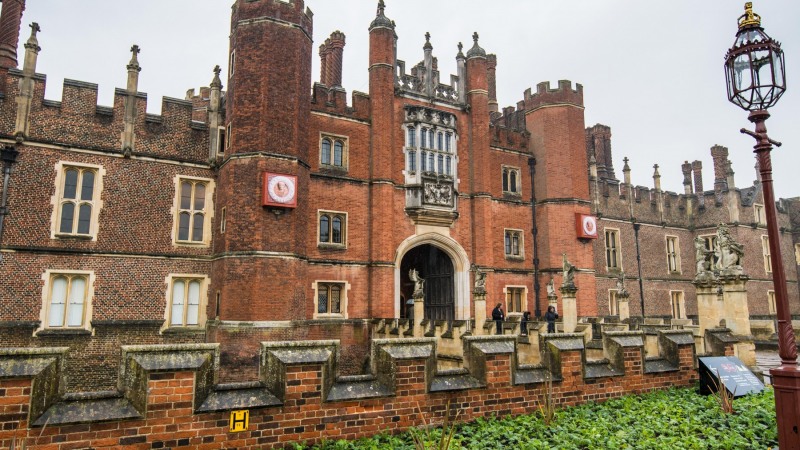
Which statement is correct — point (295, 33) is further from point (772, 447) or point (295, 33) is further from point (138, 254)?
point (772, 447)

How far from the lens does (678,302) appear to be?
3108cm

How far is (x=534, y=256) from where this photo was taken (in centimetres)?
2477

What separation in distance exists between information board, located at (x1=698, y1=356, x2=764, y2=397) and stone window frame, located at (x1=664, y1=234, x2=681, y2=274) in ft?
79.9

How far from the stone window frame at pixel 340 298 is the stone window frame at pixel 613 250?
16.0 meters

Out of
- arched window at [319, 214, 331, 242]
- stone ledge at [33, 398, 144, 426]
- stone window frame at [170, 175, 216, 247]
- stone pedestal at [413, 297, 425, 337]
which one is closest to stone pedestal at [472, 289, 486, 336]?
stone pedestal at [413, 297, 425, 337]

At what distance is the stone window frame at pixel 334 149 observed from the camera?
2017 centimetres

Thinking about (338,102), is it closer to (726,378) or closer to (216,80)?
(216,80)

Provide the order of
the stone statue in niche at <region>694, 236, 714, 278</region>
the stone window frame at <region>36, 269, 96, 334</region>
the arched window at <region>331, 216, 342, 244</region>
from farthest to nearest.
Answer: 1. the arched window at <region>331, 216, 342, 244</region>
2. the stone window frame at <region>36, 269, 96, 334</region>
3. the stone statue in niche at <region>694, 236, 714, 278</region>

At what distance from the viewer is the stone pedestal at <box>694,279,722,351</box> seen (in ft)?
36.3

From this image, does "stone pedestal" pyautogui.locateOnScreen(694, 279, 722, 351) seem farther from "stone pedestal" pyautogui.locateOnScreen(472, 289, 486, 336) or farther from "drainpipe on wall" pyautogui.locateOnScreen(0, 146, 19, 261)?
"drainpipe on wall" pyautogui.locateOnScreen(0, 146, 19, 261)

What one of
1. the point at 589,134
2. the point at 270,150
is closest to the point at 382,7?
the point at 270,150

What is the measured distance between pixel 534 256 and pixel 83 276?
61.0 ft

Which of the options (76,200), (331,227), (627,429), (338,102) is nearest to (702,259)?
(627,429)

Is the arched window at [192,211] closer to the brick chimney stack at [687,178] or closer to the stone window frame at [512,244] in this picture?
the stone window frame at [512,244]
